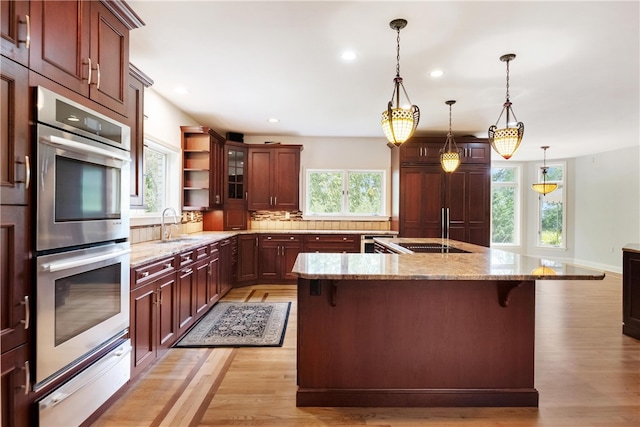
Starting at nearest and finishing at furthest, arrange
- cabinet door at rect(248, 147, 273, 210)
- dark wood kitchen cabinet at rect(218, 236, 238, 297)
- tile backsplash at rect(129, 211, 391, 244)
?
dark wood kitchen cabinet at rect(218, 236, 238, 297)
cabinet door at rect(248, 147, 273, 210)
tile backsplash at rect(129, 211, 391, 244)

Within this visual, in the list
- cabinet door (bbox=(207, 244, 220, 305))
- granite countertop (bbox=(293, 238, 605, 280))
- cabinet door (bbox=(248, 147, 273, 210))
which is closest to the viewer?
granite countertop (bbox=(293, 238, 605, 280))

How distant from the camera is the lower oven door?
1.43m

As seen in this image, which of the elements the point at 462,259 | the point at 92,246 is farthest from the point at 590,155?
the point at 92,246

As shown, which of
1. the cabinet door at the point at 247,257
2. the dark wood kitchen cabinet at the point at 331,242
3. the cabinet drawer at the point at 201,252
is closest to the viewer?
the cabinet drawer at the point at 201,252

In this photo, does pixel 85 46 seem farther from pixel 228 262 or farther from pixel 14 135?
pixel 228 262

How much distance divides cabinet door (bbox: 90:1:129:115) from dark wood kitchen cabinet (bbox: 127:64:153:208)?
0.41m

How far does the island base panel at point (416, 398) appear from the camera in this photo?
6.66ft

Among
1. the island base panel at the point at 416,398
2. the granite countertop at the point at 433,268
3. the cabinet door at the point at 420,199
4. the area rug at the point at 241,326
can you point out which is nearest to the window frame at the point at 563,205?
the cabinet door at the point at 420,199

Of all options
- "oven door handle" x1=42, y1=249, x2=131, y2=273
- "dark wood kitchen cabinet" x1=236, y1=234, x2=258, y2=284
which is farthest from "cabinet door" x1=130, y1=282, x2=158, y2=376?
"dark wood kitchen cabinet" x1=236, y1=234, x2=258, y2=284

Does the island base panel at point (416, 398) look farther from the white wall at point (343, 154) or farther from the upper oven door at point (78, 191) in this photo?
the white wall at point (343, 154)

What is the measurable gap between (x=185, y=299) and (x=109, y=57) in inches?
82.5

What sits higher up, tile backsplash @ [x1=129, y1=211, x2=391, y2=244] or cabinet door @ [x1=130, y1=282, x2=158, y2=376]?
tile backsplash @ [x1=129, y1=211, x2=391, y2=244]

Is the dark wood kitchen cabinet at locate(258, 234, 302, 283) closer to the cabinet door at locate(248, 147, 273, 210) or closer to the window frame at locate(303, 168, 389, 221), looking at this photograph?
the cabinet door at locate(248, 147, 273, 210)

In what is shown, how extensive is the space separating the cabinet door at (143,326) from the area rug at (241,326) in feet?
1.74
